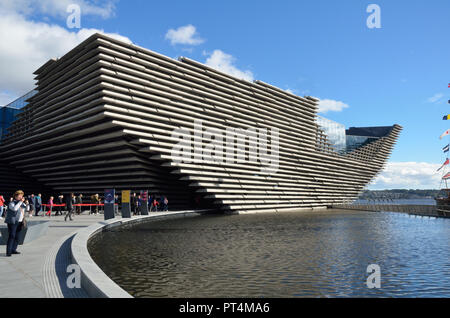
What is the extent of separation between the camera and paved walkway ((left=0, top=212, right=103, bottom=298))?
555cm

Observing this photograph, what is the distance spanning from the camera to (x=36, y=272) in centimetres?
698

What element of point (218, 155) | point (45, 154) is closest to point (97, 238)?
point (218, 155)

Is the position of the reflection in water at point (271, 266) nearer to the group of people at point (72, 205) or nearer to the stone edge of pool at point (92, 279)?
the stone edge of pool at point (92, 279)

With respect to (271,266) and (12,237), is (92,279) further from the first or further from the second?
(12,237)

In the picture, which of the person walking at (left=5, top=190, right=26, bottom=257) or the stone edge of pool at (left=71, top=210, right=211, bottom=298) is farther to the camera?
the person walking at (left=5, top=190, right=26, bottom=257)

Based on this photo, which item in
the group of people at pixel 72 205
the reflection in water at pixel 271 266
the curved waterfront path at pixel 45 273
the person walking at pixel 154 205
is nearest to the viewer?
the curved waterfront path at pixel 45 273

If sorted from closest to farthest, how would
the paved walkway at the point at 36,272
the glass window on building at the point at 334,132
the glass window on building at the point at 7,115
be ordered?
1. the paved walkway at the point at 36,272
2. the glass window on building at the point at 7,115
3. the glass window on building at the point at 334,132

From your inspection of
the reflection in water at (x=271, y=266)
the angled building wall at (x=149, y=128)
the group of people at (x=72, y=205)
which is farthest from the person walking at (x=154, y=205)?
the reflection in water at (x=271, y=266)

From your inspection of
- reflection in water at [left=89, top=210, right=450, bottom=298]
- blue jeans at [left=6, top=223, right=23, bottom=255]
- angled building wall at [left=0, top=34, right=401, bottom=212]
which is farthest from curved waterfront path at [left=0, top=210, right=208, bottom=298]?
angled building wall at [left=0, top=34, right=401, bottom=212]

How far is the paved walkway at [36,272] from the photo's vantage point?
18.2ft

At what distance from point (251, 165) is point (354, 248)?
27.0 m

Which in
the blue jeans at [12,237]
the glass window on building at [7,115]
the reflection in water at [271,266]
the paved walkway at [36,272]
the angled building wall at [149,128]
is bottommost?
the reflection in water at [271,266]

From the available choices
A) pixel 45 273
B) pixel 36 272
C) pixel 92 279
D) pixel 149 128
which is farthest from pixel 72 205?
pixel 92 279

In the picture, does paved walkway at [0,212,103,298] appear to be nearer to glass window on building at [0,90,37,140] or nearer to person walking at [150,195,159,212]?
person walking at [150,195,159,212]
